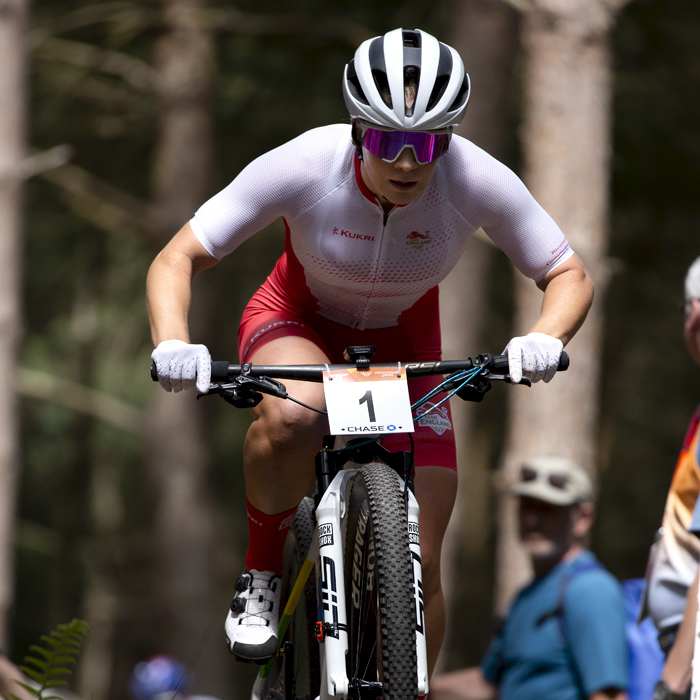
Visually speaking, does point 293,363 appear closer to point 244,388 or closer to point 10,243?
point 244,388

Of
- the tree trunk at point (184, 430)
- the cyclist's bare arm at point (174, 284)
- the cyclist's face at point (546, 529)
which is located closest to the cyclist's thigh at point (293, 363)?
the cyclist's bare arm at point (174, 284)

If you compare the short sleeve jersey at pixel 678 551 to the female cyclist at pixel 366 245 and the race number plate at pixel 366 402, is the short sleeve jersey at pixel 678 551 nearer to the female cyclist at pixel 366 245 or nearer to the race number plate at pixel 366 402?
the female cyclist at pixel 366 245

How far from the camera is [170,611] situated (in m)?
14.1

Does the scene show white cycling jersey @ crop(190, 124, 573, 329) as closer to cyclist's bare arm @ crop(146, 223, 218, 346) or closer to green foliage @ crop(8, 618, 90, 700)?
cyclist's bare arm @ crop(146, 223, 218, 346)

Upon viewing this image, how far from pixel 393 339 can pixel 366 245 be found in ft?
1.71

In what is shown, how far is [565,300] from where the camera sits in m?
3.62

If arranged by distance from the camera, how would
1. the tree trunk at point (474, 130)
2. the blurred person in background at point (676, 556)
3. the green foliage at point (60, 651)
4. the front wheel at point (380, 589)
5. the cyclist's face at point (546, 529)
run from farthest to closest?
the tree trunk at point (474, 130), the cyclist's face at point (546, 529), the blurred person in background at point (676, 556), the green foliage at point (60, 651), the front wheel at point (380, 589)

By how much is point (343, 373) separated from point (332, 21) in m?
9.17

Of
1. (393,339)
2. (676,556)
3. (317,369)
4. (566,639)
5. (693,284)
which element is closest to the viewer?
(317,369)

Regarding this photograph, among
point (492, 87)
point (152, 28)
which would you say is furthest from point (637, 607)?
point (152, 28)

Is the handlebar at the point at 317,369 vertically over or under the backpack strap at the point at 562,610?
over

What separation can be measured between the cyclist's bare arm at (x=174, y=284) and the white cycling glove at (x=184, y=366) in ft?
0.49

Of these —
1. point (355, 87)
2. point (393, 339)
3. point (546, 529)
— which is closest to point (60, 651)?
point (393, 339)

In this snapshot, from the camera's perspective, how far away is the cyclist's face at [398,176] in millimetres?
3379
